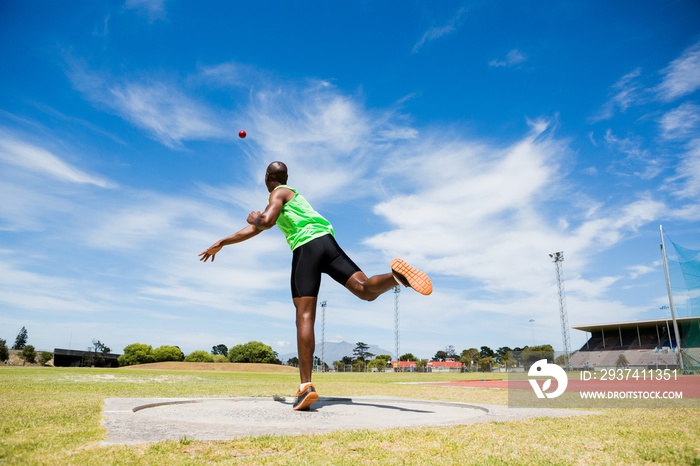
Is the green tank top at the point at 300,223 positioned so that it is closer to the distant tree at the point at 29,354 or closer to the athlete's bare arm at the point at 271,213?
the athlete's bare arm at the point at 271,213

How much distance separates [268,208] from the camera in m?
5.86

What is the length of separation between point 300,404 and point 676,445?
139 inches

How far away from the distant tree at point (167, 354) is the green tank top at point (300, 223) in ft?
222

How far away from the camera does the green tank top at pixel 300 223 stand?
6.10 meters

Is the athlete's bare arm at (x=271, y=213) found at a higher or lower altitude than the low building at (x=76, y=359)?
higher

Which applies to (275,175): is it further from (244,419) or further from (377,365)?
(377,365)

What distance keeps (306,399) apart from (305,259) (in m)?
1.68

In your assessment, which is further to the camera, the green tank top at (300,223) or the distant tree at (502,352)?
the distant tree at (502,352)

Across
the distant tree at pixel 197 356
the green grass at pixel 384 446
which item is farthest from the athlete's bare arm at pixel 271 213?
the distant tree at pixel 197 356

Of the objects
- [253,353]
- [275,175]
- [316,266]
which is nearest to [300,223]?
[316,266]

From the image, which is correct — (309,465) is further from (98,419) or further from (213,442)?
(98,419)

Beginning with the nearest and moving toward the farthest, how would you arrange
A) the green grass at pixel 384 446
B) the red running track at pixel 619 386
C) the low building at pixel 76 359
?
the green grass at pixel 384 446 → the red running track at pixel 619 386 → the low building at pixel 76 359

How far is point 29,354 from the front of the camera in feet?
215

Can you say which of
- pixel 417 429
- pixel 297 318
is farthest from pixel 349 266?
pixel 417 429
